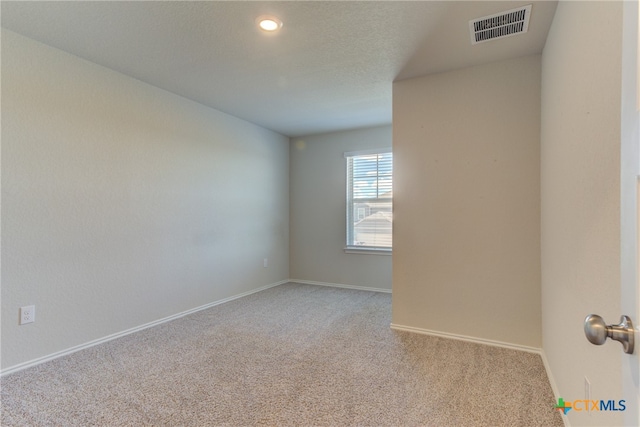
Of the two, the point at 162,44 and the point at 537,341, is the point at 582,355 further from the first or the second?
the point at 162,44

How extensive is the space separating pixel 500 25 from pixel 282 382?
2.74m

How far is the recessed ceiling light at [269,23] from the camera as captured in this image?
202cm

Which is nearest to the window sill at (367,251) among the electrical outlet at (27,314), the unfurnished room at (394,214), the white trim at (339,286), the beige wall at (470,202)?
the white trim at (339,286)

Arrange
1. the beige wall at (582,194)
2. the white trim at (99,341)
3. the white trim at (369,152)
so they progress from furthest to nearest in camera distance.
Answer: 1. the white trim at (369,152)
2. the white trim at (99,341)
3. the beige wall at (582,194)

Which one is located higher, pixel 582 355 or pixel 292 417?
pixel 582 355

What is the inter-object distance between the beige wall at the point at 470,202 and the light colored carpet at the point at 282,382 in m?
0.28

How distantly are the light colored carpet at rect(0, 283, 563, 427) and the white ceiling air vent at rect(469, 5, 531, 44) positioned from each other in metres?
2.31

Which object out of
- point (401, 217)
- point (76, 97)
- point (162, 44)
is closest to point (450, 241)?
point (401, 217)

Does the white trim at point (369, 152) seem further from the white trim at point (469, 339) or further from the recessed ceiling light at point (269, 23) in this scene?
the recessed ceiling light at point (269, 23)

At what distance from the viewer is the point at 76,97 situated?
2525 mm

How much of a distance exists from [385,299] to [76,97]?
375 centimetres

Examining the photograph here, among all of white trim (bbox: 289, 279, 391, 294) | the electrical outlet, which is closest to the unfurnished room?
the electrical outlet

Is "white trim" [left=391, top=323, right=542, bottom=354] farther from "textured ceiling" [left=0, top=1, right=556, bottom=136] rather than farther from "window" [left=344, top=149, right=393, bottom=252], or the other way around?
"textured ceiling" [left=0, top=1, right=556, bottom=136]

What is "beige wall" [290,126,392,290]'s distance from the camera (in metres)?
4.55
